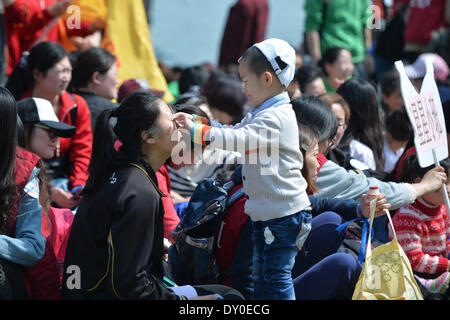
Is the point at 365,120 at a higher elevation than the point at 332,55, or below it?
below

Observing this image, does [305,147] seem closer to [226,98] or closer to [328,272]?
[328,272]

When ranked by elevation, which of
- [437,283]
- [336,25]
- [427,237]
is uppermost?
[336,25]

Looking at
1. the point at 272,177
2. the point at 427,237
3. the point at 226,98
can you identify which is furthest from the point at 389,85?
the point at 272,177

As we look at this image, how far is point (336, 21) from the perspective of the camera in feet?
25.5

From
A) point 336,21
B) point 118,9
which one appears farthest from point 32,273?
point 336,21

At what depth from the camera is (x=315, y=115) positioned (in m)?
3.57

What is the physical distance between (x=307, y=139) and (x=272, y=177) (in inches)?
20.1

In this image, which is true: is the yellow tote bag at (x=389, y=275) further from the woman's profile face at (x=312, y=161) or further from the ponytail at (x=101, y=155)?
the ponytail at (x=101, y=155)

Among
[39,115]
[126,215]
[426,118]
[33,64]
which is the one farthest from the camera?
[33,64]

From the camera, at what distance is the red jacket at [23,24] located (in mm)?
5941

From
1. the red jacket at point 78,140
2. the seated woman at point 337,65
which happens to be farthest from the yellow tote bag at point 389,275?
the seated woman at point 337,65

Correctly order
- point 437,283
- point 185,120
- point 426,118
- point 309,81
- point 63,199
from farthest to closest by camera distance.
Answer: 1. point 309,81
2. point 63,199
3. point 437,283
4. point 426,118
5. point 185,120

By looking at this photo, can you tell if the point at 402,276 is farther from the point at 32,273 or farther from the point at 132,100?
the point at 32,273

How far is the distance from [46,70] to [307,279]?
Answer: 8.63ft
